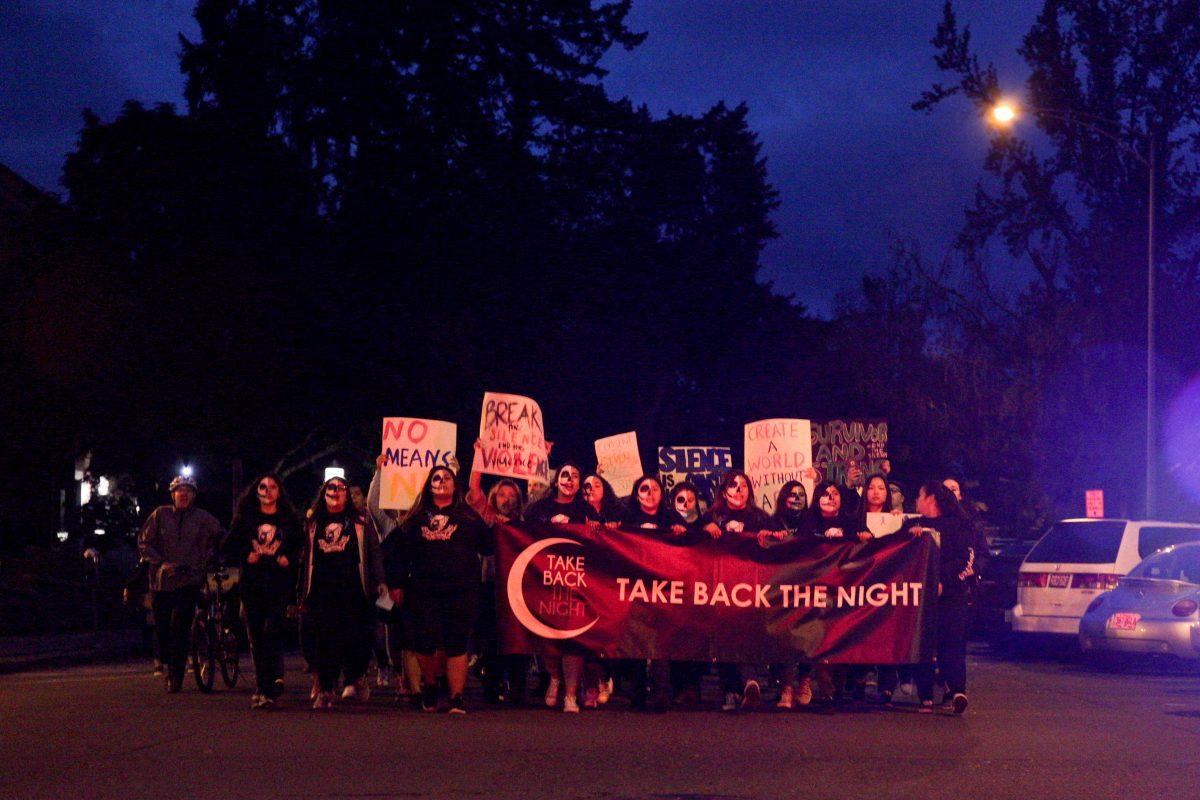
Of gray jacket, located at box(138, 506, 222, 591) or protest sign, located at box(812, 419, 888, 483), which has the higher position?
protest sign, located at box(812, 419, 888, 483)

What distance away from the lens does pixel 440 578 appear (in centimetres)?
1270

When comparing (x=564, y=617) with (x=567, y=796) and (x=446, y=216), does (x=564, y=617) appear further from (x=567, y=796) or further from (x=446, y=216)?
(x=446, y=216)

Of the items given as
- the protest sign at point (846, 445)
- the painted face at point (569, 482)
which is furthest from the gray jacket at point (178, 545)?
the protest sign at point (846, 445)

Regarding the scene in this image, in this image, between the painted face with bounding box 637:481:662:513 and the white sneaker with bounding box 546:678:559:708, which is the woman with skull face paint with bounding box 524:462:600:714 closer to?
the white sneaker with bounding box 546:678:559:708

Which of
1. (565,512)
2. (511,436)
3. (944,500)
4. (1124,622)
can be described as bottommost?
(1124,622)

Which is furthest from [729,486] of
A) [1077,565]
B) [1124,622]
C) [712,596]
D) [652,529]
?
[1077,565]

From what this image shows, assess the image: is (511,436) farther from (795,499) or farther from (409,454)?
(795,499)

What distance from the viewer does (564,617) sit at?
13.5 m

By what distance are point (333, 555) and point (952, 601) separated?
4.73 m

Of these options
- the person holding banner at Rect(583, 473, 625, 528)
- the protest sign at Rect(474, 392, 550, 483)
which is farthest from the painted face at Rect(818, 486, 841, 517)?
the protest sign at Rect(474, 392, 550, 483)

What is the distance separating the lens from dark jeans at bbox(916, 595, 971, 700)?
1330 centimetres

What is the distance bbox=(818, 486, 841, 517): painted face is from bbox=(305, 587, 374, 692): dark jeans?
3.70m

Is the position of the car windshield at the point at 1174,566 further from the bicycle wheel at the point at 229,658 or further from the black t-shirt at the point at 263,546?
the black t-shirt at the point at 263,546

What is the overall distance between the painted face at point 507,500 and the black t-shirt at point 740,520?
5.37 feet
